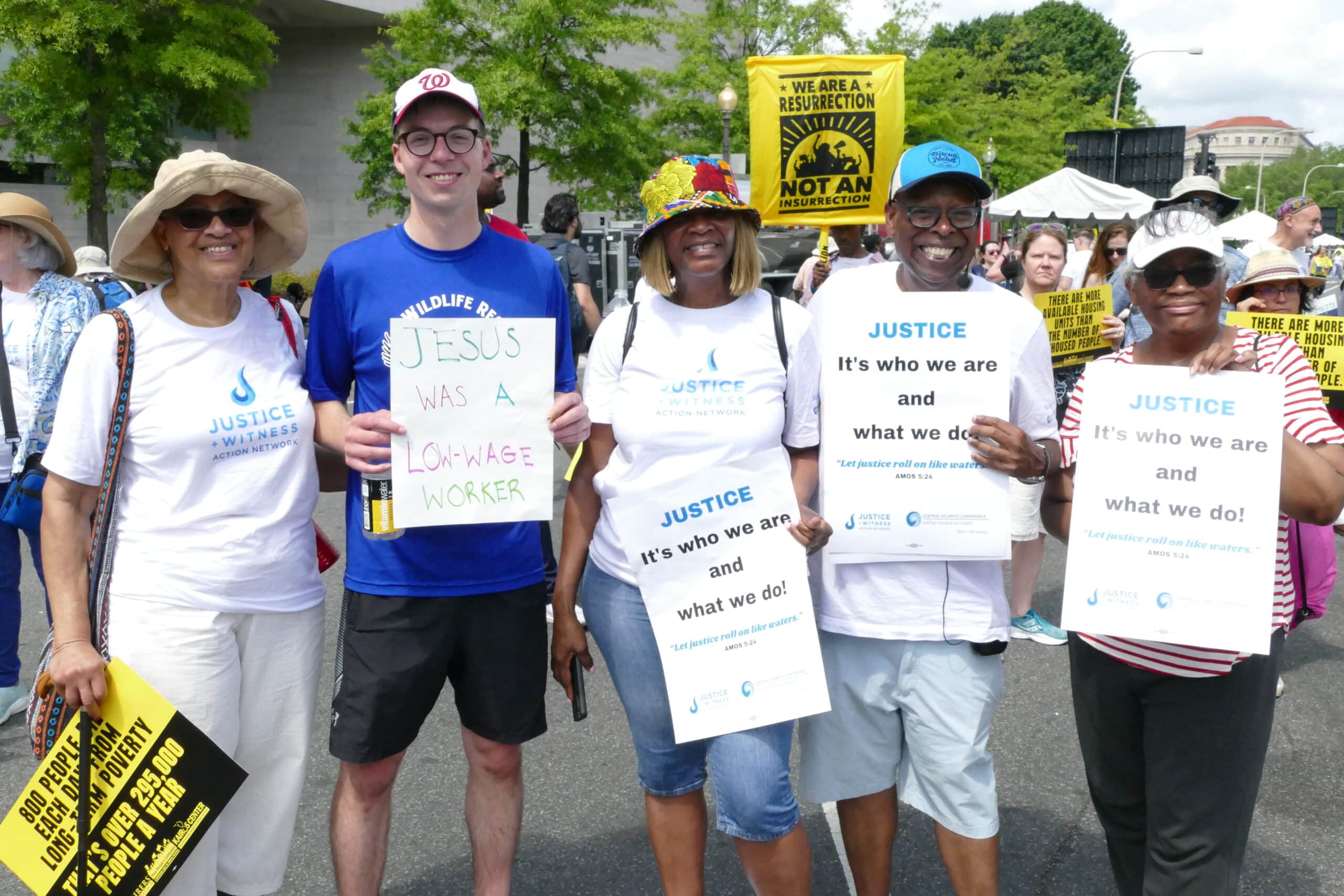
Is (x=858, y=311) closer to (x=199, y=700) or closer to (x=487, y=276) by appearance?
(x=487, y=276)

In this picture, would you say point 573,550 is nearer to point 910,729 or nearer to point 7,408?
point 910,729

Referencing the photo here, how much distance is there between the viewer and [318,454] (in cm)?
290

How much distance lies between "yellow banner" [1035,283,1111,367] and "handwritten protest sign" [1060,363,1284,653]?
11.2 ft

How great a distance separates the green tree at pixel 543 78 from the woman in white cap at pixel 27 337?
18.6 m

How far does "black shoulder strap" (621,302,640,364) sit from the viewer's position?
2.74 m

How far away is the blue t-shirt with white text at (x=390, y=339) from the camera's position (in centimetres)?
269

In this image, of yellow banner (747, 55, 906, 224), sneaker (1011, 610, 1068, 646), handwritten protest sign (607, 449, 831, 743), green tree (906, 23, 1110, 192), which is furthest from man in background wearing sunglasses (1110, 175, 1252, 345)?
green tree (906, 23, 1110, 192)

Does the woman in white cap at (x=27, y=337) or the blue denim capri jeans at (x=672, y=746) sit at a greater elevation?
the woman in white cap at (x=27, y=337)

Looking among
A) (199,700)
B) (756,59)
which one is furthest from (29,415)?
(756,59)

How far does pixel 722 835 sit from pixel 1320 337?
10.9 feet

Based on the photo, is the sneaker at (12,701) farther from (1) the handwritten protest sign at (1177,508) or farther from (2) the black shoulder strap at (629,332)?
(1) the handwritten protest sign at (1177,508)

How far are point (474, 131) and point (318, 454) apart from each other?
0.92 meters

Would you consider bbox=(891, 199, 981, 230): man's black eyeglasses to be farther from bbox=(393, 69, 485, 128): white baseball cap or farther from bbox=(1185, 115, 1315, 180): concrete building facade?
bbox=(1185, 115, 1315, 180): concrete building facade

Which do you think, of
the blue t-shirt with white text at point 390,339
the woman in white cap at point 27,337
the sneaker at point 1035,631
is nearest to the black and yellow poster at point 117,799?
the blue t-shirt with white text at point 390,339
